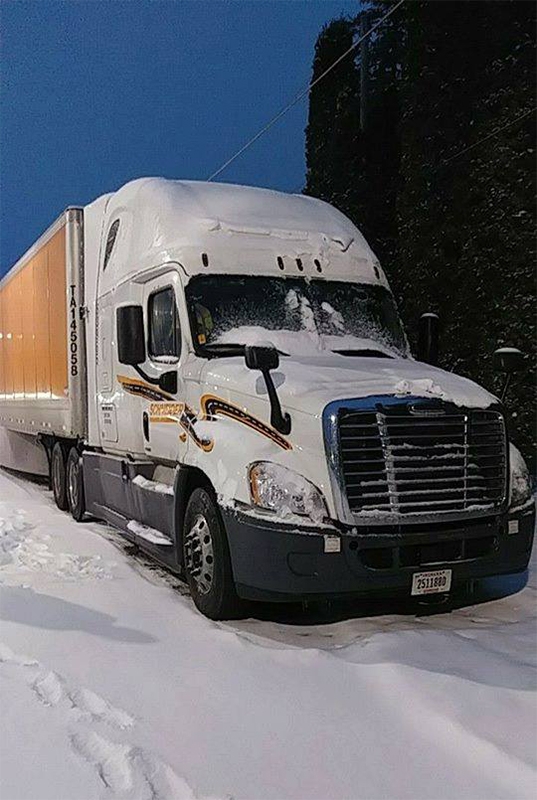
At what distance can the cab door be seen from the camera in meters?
6.35

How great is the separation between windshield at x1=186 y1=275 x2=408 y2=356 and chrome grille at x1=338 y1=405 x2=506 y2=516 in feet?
4.38

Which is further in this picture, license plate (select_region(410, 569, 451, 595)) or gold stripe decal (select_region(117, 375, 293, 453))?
gold stripe decal (select_region(117, 375, 293, 453))

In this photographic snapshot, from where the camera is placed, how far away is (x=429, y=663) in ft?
14.5

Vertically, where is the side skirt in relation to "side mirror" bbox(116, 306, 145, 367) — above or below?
below

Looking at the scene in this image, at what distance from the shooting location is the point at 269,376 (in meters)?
5.32

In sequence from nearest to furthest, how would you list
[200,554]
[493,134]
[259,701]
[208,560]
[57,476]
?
[259,701], [208,560], [200,554], [57,476], [493,134]

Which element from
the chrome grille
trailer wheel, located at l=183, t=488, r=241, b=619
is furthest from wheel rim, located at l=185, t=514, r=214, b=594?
the chrome grille

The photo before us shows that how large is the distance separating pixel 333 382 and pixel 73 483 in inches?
214

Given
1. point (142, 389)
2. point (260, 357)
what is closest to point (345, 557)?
point (260, 357)

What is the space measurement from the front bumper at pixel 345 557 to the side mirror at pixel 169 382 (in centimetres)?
148

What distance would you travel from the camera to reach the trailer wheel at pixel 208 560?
17.6ft

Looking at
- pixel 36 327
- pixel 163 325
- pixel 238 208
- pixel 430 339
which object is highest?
pixel 238 208

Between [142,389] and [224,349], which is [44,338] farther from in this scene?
[224,349]

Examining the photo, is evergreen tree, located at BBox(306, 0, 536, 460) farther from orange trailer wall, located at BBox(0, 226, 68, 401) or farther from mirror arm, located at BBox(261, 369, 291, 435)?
mirror arm, located at BBox(261, 369, 291, 435)
